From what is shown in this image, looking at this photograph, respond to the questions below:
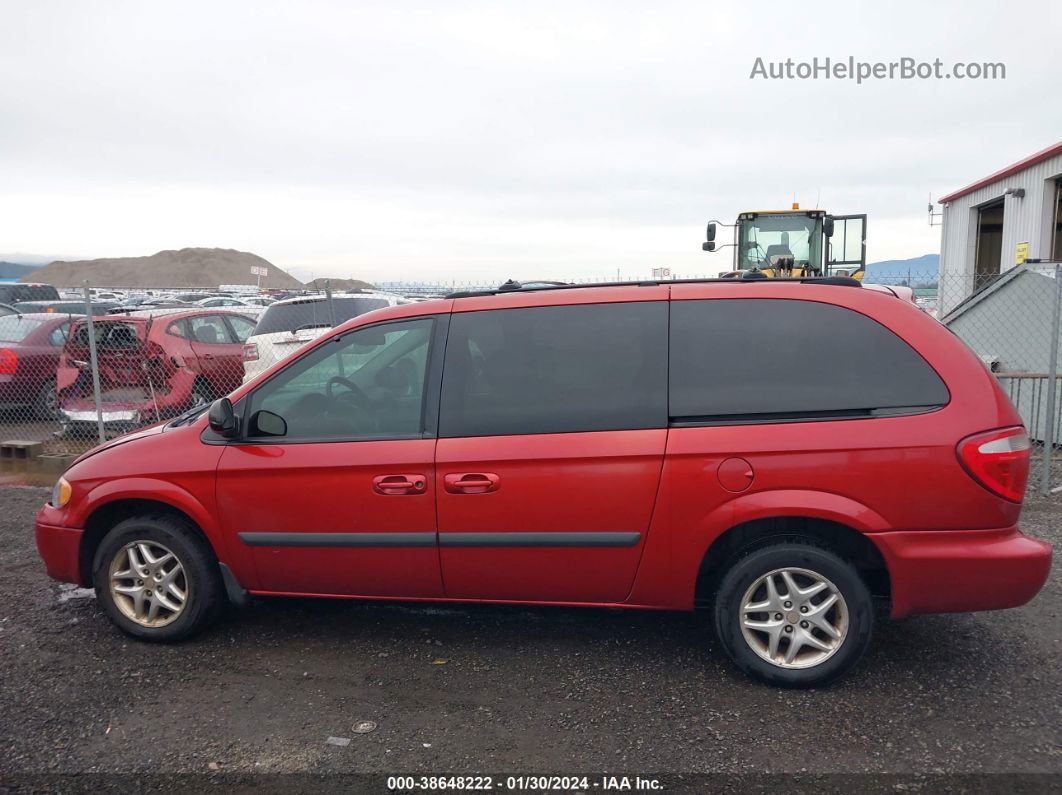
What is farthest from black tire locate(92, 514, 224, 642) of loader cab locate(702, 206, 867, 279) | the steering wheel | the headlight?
loader cab locate(702, 206, 867, 279)

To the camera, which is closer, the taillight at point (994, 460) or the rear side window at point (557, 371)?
the taillight at point (994, 460)

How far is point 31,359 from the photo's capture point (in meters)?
10.5

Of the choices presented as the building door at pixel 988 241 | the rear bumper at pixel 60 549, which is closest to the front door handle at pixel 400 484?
the rear bumper at pixel 60 549

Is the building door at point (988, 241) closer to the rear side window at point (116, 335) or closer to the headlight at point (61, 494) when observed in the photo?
the rear side window at point (116, 335)

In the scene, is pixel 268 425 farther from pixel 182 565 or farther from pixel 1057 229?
pixel 1057 229

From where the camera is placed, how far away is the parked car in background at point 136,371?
901 centimetres

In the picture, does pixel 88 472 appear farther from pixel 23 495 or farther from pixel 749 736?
pixel 23 495

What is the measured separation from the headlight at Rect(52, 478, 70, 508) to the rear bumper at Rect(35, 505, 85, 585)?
5 cm

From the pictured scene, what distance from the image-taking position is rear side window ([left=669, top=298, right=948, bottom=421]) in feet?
11.1

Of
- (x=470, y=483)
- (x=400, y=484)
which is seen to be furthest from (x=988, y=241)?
(x=400, y=484)

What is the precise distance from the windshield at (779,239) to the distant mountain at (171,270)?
106 meters

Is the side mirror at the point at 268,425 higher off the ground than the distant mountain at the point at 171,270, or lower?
lower

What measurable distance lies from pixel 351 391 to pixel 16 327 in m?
8.87

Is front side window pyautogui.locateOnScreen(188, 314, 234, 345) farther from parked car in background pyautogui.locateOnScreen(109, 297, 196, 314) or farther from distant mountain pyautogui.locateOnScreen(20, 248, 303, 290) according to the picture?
distant mountain pyautogui.locateOnScreen(20, 248, 303, 290)
